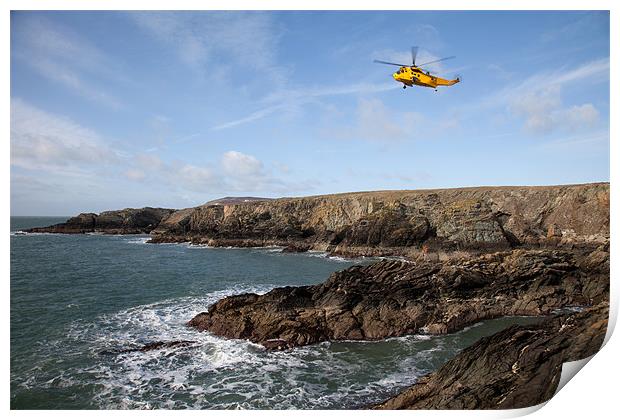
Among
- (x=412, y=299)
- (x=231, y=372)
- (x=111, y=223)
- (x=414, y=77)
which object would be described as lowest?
(x=231, y=372)

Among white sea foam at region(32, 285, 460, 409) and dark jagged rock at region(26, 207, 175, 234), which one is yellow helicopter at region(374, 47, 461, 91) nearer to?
white sea foam at region(32, 285, 460, 409)

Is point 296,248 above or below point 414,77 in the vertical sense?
below


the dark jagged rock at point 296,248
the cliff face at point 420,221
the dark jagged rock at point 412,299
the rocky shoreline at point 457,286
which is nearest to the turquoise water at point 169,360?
the dark jagged rock at point 412,299

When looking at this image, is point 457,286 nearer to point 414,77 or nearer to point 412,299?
point 412,299

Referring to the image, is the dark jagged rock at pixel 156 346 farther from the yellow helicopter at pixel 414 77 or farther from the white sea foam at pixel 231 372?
the yellow helicopter at pixel 414 77

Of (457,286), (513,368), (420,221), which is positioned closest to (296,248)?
(420,221)

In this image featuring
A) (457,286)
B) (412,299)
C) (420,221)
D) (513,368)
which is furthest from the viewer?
(420,221)
